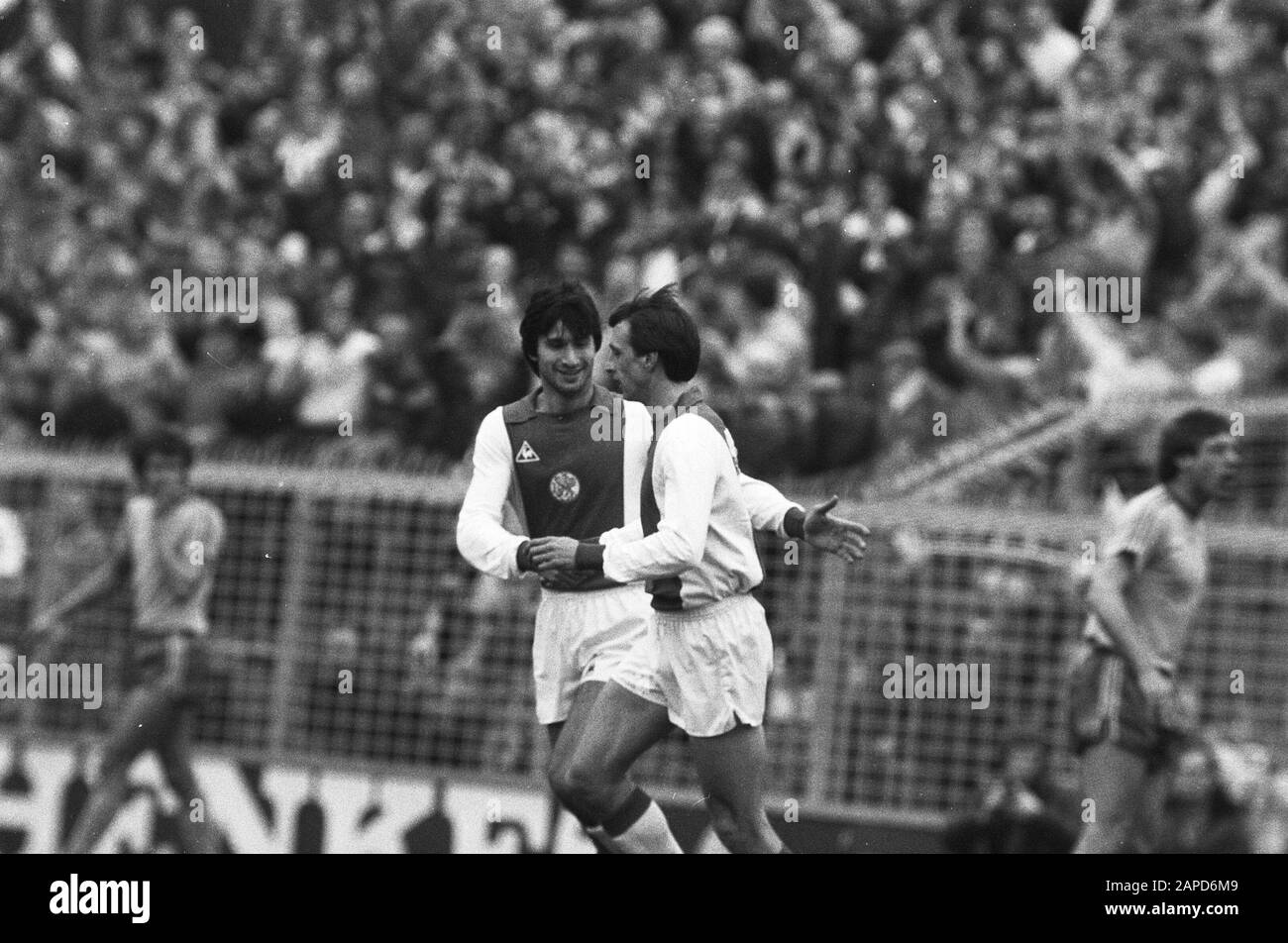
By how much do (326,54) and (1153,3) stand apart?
214 inches

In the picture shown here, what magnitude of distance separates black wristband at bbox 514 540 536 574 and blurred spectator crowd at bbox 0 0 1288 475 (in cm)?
343

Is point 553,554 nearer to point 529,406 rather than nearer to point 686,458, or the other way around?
point 686,458

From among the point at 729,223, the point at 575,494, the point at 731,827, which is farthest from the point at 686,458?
the point at 729,223

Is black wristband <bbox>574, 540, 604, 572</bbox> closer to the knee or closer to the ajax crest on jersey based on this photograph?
the ajax crest on jersey

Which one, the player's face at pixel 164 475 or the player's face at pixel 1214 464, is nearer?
the player's face at pixel 1214 464

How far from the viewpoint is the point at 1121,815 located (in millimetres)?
8859

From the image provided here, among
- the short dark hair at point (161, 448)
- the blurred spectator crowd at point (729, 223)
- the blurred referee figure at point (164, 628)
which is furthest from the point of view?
the blurred spectator crowd at point (729, 223)

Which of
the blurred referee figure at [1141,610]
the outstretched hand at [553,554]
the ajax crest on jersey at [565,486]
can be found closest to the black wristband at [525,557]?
the outstretched hand at [553,554]

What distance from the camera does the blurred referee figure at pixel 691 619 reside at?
7.59m

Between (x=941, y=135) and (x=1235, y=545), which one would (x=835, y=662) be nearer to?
(x=1235, y=545)

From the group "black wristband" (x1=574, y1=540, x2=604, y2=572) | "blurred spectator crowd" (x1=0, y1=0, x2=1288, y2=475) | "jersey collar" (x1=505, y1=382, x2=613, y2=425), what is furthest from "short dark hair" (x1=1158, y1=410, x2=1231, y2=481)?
"black wristband" (x1=574, y1=540, x2=604, y2=572)

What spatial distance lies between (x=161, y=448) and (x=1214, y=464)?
4630 millimetres

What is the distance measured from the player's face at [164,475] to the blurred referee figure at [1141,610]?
4.09m

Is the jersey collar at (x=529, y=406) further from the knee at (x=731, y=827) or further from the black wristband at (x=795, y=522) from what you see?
the knee at (x=731, y=827)
